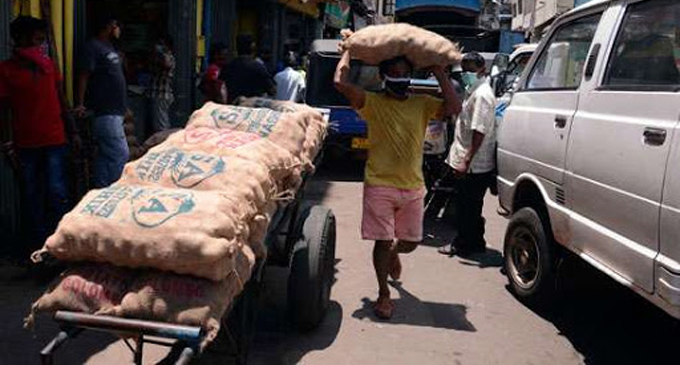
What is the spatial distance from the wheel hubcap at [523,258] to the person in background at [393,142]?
97 centimetres

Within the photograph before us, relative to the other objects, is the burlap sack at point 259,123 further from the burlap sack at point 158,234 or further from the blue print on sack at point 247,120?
the burlap sack at point 158,234

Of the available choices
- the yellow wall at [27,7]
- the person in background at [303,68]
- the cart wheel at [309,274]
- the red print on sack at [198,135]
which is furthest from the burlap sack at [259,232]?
the person in background at [303,68]

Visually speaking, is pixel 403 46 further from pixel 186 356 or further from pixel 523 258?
pixel 186 356

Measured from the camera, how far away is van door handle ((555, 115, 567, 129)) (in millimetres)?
4332

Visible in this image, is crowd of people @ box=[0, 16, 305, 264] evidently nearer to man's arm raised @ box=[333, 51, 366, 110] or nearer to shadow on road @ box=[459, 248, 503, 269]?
man's arm raised @ box=[333, 51, 366, 110]

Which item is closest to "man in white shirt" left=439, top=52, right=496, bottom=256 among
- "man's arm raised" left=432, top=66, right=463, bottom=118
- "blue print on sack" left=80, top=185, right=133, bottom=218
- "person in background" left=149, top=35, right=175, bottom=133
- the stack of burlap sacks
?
"man's arm raised" left=432, top=66, right=463, bottom=118

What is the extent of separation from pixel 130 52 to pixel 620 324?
8.00m

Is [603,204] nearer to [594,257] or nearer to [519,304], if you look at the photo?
[594,257]

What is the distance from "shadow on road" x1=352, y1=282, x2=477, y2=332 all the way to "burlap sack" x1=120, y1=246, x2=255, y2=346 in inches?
84.9

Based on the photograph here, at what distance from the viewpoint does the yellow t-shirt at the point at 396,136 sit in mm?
4496

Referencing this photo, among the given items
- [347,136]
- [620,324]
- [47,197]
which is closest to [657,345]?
[620,324]

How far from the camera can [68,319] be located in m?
2.59

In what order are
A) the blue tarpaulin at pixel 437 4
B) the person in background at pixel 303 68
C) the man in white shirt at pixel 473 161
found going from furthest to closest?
the blue tarpaulin at pixel 437 4, the person in background at pixel 303 68, the man in white shirt at pixel 473 161

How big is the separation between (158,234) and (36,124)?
2.77 meters
